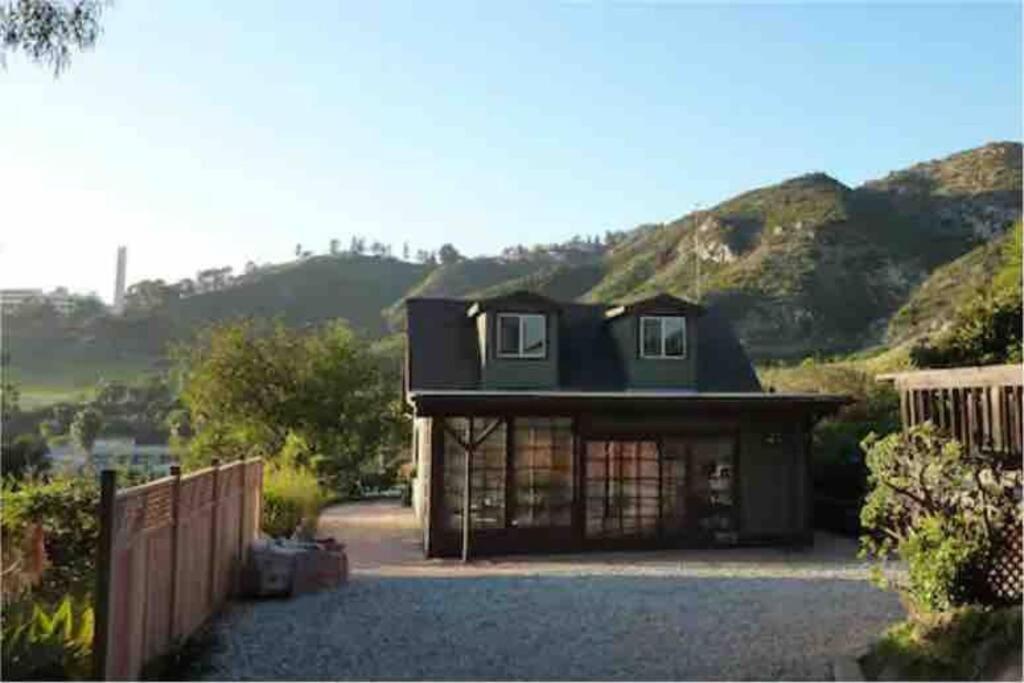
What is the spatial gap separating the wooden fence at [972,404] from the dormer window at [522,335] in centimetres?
928

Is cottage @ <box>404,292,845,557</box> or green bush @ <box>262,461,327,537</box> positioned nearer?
green bush @ <box>262,461,327,537</box>

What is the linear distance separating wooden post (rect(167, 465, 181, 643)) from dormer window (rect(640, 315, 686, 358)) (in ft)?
38.7

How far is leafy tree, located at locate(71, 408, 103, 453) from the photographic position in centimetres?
3673

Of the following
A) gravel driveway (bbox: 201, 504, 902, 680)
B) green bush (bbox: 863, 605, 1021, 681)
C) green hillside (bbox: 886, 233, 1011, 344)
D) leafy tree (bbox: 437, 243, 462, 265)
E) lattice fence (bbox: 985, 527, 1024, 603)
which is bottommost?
gravel driveway (bbox: 201, 504, 902, 680)

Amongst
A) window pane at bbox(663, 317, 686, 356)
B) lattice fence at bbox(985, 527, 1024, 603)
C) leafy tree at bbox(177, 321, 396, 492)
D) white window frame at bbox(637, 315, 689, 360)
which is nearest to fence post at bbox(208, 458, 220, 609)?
lattice fence at bbox(985, 527, 1024, 603)

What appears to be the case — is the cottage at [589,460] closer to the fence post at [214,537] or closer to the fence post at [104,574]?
the fence post at [214,537]

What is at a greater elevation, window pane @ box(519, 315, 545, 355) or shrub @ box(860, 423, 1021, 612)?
window pane @ box(519, 315, 545, 355)

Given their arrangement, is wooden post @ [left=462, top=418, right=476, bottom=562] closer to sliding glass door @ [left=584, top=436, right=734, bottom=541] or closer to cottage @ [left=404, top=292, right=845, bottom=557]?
cottage @ [left=404, top=292, right=845, bottom=557]

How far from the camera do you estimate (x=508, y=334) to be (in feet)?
57.8

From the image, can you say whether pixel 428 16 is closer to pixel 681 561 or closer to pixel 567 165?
pixel 567 165

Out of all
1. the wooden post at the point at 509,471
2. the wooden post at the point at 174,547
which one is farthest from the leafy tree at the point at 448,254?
the wooden post at the point at 174,547

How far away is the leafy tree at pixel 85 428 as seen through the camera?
36731 millimetres

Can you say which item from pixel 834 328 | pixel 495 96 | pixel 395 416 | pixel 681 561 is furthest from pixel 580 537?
pixel 834 328

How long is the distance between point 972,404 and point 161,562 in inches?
264
